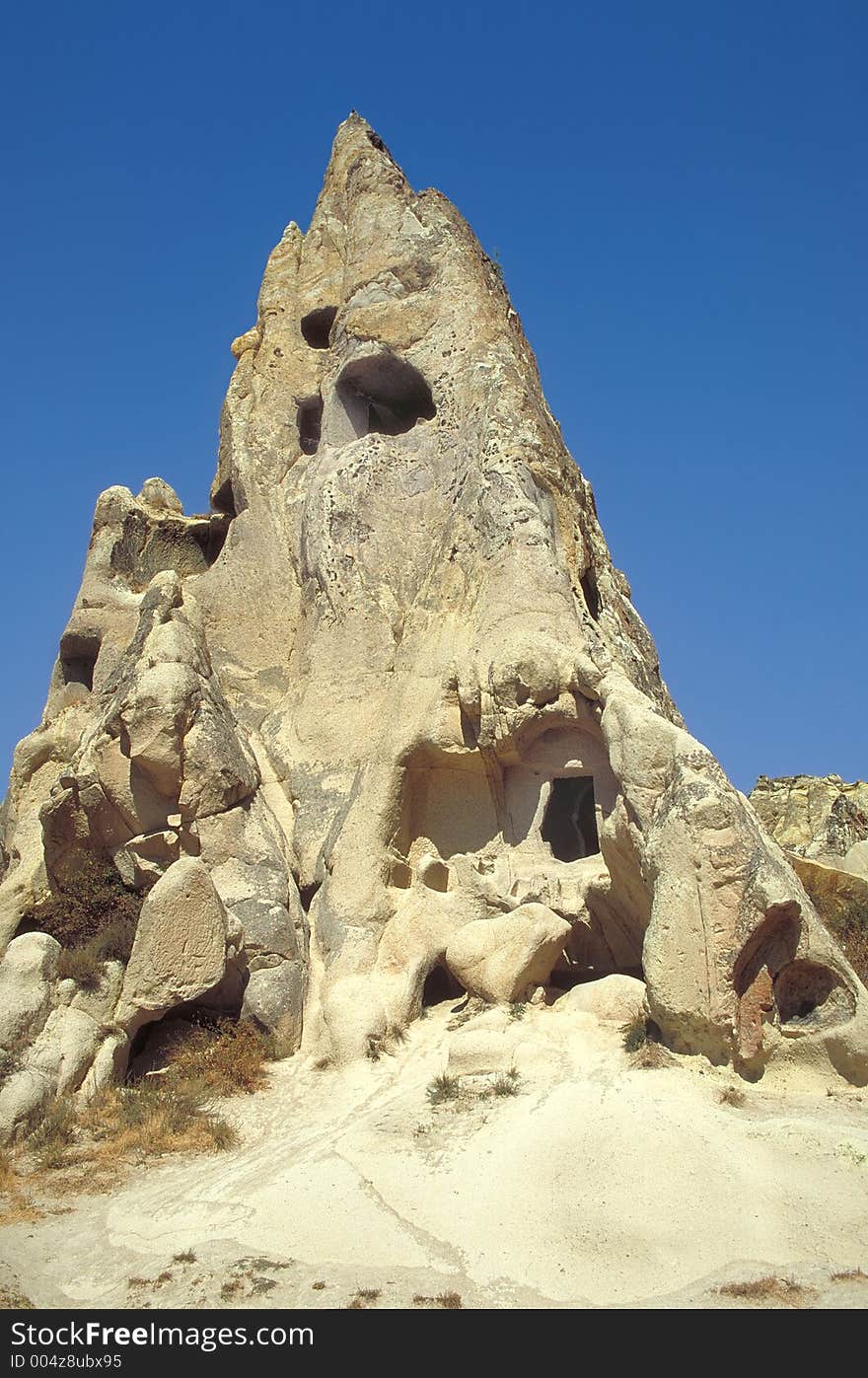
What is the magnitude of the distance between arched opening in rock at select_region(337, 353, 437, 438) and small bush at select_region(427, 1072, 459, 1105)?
7.68 meters

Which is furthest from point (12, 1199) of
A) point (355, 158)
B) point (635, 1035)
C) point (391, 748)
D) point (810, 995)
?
point (355, 158)

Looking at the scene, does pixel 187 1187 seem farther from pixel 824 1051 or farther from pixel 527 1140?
pixel 824 1051

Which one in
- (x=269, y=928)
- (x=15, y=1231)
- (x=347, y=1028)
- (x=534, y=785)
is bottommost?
(x=15, y=1231)

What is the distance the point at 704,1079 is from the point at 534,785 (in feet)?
11.6

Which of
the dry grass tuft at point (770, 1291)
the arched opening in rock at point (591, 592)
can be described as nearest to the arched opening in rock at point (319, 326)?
the arched opening in rock at point (591, 592)

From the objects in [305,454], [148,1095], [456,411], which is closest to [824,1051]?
[148,1095]

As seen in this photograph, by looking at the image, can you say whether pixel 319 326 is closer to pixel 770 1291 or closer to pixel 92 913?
pixel 92 913

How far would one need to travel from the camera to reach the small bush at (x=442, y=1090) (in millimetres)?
7973

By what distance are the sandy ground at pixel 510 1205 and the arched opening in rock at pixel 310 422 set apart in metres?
8.89

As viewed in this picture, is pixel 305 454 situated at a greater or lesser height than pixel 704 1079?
greater

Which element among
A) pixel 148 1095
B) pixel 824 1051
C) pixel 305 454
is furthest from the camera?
pixel 305 454

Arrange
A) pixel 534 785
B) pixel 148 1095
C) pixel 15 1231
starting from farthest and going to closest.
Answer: pixel 534 785, pixel 148 1095, pixel 15 1231

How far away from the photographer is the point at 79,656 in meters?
14.4

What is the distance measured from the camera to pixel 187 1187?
286 inches
